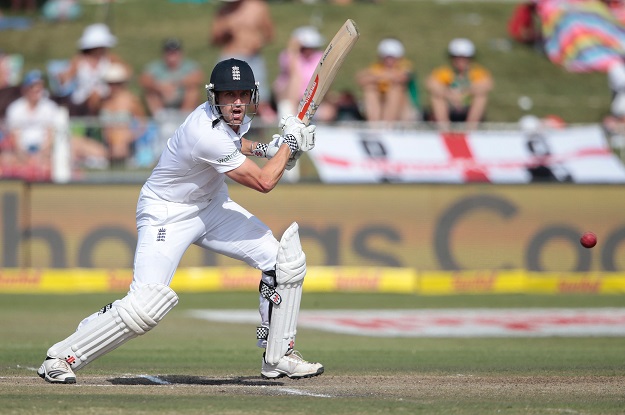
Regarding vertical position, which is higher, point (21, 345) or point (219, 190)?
point (219, 190)

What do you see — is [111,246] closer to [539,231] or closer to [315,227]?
[315,227]

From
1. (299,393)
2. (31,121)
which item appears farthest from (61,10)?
(299,393)

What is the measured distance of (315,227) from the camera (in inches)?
558

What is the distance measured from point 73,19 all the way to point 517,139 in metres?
10.4

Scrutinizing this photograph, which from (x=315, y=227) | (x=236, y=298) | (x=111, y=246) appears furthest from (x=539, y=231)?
(x=111, y=246)

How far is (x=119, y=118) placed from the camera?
569 inches

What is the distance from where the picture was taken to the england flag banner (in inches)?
573

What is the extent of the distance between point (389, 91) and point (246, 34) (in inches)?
85.5

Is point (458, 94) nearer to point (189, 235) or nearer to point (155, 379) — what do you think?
point (189, 235)

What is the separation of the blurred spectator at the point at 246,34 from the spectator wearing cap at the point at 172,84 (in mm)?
564

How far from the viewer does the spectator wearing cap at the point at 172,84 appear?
51.8 feet

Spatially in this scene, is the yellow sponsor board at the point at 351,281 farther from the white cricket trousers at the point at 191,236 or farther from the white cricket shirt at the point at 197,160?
the white cricket shirt at the point at 197,160

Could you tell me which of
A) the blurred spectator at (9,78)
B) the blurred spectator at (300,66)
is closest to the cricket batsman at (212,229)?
the blurred spectator at (300,66)

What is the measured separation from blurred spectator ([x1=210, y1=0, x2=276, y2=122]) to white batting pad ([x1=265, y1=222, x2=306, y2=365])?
26.8 feet
